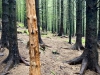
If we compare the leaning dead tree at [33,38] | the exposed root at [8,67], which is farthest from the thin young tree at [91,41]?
the leaning dead tree at [33,38]

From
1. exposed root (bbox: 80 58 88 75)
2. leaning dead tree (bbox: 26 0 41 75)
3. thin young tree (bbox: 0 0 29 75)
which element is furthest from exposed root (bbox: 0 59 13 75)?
leaning dead tree (bbox: 26 0 41 75)

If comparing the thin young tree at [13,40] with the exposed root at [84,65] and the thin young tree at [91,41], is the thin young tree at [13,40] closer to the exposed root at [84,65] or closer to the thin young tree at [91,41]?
the exposed root at [84,65]

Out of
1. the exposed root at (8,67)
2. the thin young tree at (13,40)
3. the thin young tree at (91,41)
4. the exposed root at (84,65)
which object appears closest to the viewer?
the exposed root at (8,67)

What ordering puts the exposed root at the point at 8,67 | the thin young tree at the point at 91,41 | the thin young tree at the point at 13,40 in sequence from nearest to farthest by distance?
1. the exposed root at the point at 8,67
2. the thin young tree at the point at 91,41
3. the thin young tree at the point at 13,40

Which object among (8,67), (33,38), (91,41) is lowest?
(8,67)

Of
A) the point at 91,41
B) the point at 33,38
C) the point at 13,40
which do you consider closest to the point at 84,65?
the point at 91,41

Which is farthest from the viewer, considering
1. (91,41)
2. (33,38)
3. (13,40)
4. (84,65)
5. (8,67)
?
(13,40)

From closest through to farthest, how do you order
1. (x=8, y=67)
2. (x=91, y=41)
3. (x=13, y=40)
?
(x=8, y=67) → (x=91, y=41) → (x=13, y=40)

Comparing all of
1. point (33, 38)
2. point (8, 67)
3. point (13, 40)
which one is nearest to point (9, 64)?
point (8, 67)

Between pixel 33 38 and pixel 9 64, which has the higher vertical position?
pixel 33 38

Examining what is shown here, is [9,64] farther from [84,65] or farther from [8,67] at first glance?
[84,65]

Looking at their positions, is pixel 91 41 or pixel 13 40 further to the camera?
pixel 13 40

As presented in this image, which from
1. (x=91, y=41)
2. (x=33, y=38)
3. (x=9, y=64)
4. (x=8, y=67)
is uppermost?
(x=33, y=38)

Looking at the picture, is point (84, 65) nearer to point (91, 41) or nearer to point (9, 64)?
point (91, 41)
